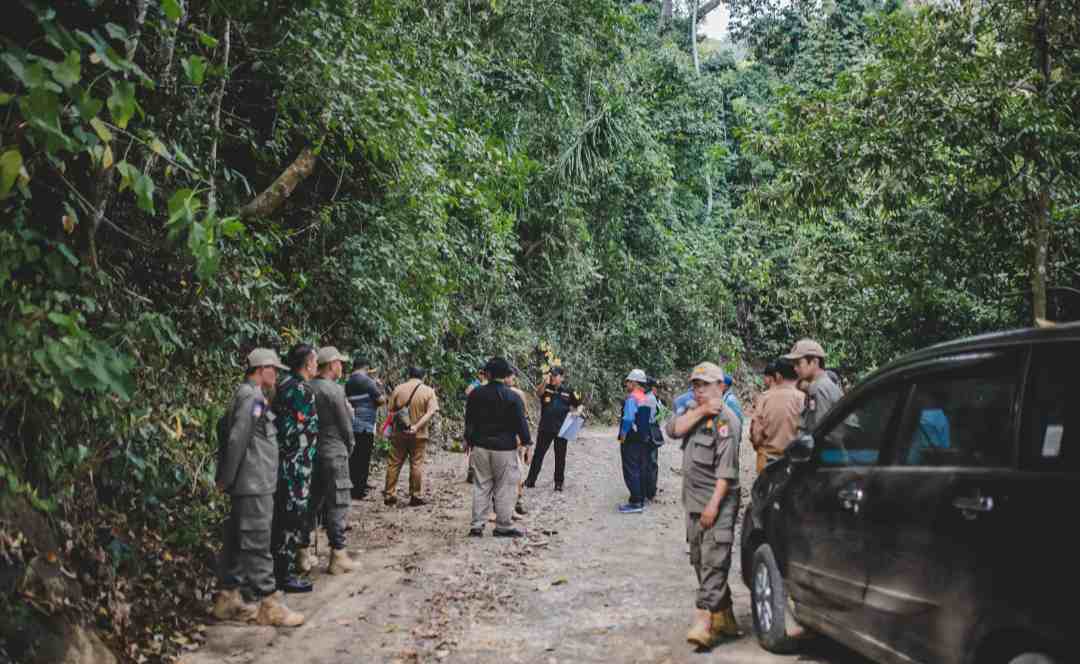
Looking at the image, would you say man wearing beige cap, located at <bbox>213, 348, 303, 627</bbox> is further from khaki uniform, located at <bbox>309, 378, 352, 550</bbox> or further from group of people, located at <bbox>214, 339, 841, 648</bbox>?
khaki uniform, located at <bbox>309, 378, 352, 550</bbox>

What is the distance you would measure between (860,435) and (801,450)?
0.42 metres

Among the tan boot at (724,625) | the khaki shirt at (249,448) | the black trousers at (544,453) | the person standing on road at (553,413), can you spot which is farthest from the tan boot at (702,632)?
the black trousers at (544,453)

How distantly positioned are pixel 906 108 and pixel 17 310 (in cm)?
1004

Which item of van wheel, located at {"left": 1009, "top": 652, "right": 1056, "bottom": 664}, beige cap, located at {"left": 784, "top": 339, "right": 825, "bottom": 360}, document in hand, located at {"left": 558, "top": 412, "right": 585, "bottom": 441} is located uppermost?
beige cap, located at {"left": 784, "top": 339, "right": 825, "bottom": 360}

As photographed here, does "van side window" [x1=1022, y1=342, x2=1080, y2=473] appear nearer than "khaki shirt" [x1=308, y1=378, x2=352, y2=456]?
Yes

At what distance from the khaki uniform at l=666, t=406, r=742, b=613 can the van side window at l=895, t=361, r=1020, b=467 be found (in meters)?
1.48

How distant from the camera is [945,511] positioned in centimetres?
365

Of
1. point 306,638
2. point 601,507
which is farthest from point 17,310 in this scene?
point 601,507

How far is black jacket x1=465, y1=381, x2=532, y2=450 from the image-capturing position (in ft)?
31.9

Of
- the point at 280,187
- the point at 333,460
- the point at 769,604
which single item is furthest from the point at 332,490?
the point at 769,604

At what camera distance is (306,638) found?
6109 millimetres

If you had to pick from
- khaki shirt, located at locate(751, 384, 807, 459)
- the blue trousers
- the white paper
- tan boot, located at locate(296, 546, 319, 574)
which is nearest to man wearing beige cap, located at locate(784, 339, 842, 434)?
khaki shirt, located at locate(751, 384, 807, 459)

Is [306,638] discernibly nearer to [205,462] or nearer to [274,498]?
[274,498]

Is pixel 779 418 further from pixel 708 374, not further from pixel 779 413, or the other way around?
pixel 708 374
